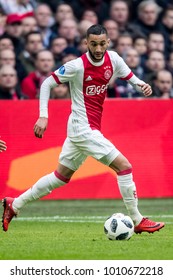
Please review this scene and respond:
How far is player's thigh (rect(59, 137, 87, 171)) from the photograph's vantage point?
1220cm

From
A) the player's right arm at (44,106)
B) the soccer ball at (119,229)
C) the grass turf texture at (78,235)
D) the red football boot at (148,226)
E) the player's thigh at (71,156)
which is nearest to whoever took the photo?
the grass turf texture at (78,235)

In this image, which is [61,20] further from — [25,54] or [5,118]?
[5,118]

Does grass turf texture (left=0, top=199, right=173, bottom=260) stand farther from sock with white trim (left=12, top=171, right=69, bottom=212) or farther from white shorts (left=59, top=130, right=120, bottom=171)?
white shorts (left=59, top=130, right=120, bottom=171)

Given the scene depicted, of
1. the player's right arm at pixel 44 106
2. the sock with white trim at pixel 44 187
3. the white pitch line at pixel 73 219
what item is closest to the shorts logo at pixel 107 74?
the player's right arm at pixel 44 106

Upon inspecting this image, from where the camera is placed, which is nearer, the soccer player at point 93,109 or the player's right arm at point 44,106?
the player's right arm at point 44,106

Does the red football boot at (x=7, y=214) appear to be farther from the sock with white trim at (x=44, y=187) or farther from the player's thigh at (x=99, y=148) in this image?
the player's thigh at (x=99, y=148)

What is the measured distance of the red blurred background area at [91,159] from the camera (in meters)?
15.9

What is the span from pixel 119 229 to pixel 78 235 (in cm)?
70

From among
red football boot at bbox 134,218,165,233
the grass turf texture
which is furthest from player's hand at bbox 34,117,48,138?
red football boot at bbox 134,218,165,233

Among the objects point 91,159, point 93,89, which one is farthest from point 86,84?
point 91,159

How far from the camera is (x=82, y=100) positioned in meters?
12.0

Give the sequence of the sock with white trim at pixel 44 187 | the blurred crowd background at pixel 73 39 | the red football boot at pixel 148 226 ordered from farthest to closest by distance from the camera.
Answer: the blurred crowd background at pixel 73 39 < the sock with white trim at pixel 44 187 < the red football boot at pixel 148 226

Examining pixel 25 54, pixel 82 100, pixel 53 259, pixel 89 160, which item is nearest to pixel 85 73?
pixel 82 100

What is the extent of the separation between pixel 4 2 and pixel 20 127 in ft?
9.46
